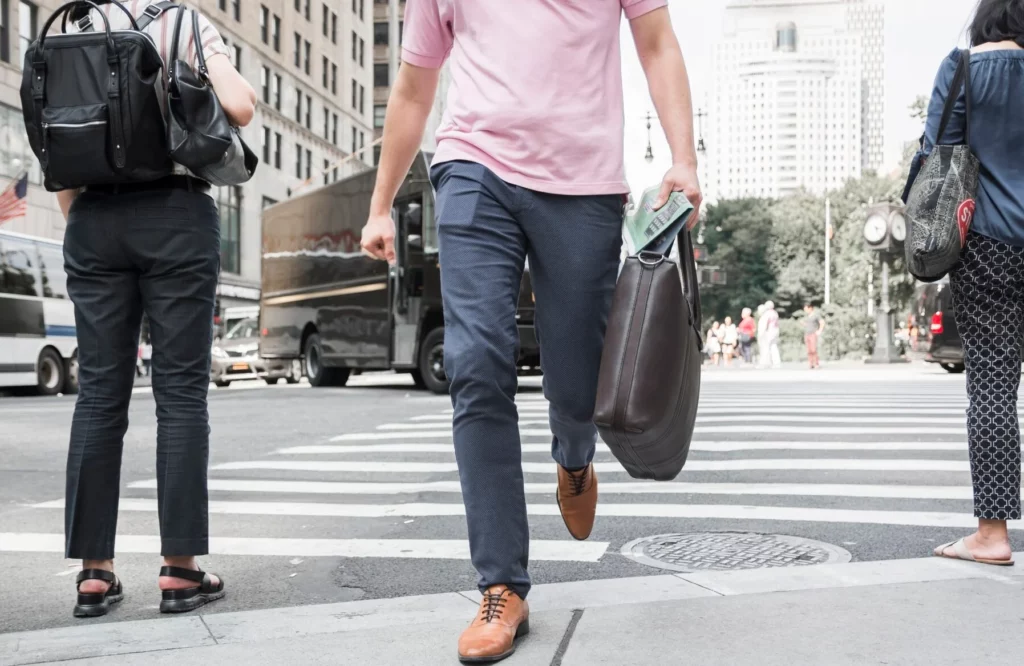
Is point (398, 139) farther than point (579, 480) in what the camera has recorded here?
No

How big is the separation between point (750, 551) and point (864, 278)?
4142 cm

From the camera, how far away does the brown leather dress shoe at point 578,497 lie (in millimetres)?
3285

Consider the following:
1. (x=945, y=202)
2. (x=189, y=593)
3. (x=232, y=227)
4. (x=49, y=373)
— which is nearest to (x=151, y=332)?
(x=189, y=593)

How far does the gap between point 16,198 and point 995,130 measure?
28.4 metres

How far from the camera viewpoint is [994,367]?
3.68 m

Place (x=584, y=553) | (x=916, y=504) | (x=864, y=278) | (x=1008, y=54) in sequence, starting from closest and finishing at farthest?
(x=1008, y=54) → (x=584, y=553) → (x=916, y=504) → (x=864, y=278)

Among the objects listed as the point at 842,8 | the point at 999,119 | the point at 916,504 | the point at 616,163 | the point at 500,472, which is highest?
the point at 842,8

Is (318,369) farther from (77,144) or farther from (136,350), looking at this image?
(77,144)

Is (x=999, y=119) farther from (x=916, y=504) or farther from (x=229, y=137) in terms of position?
(x=229, y=137)

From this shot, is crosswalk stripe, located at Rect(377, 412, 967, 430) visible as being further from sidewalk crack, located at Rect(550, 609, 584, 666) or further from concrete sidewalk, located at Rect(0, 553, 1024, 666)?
sidewalk crack, located at Rect(550, 609, 584, 666)

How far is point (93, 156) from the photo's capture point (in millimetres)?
3176

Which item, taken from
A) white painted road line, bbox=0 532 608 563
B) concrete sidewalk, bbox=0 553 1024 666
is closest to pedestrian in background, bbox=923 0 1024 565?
concrete sidewalk, bbox=0 553 1024 666

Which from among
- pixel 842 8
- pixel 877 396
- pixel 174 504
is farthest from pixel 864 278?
pixel 842 8

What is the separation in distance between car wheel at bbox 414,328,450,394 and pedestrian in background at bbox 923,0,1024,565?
1152 centimetres
